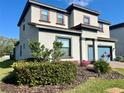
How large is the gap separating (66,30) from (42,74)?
9438 mm

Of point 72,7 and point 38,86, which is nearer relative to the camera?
point 38,86

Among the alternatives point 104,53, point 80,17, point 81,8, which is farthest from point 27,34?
point 104,53

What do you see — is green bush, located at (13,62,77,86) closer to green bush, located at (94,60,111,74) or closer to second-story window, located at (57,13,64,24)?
green bush, located at (94,60,111,74)

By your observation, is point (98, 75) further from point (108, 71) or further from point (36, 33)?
point (36, 33)

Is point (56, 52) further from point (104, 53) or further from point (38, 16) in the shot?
point (104, 53)

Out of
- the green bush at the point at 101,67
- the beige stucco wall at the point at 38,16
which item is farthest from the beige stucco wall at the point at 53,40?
the green bush at the point at 101,67

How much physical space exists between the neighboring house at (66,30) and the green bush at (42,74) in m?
7.15

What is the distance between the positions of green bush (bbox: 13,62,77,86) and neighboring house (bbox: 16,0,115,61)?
7.15m

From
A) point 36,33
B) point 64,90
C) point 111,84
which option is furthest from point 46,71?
point 36,33

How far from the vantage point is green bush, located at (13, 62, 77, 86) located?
10.9 m

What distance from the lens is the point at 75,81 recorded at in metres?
12.1

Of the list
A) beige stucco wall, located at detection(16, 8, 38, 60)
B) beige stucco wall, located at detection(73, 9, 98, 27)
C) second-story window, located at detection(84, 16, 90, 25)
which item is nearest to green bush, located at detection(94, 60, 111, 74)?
beige stucco wall, located at detection(16, 8, 38, 60)

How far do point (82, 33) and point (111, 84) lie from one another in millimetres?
10437

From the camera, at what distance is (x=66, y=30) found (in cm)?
1966
